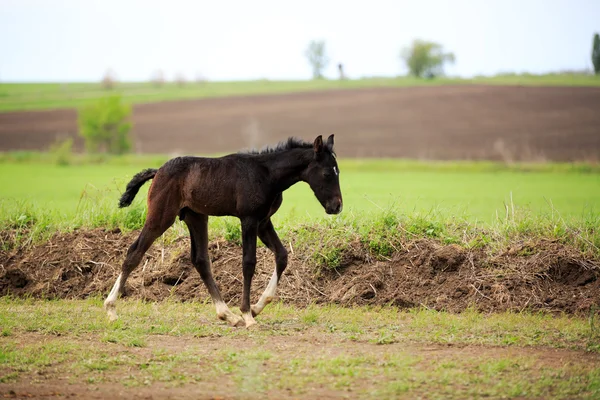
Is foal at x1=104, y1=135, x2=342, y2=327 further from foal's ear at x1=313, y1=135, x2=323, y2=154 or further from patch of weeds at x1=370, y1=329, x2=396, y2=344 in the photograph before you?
patch of weeds at x1=370, y1=329, x2=396, y2=344

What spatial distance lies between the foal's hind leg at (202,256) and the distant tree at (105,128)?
2341 inches

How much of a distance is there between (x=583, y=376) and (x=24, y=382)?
533 centimetres

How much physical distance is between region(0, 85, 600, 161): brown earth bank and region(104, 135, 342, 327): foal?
140 ft

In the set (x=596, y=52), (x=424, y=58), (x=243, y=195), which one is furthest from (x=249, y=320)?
(x=424, y=58)

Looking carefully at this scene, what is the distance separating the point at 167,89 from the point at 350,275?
364ft

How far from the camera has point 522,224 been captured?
11398 millimetres

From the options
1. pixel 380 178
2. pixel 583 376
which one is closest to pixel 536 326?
pixel 583 376

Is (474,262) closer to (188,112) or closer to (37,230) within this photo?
(37,230)

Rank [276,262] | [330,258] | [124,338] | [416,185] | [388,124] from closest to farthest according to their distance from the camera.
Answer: [124,338], [276,262], [330,258], [416,185], [388,124]

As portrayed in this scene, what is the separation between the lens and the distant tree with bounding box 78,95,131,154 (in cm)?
6762

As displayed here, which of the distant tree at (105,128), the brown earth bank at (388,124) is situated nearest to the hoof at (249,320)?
the brown earth bank at (388,124)

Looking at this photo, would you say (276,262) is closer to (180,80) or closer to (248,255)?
(248,255)

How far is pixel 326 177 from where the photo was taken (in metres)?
9.41

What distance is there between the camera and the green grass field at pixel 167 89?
93012 millimetres
